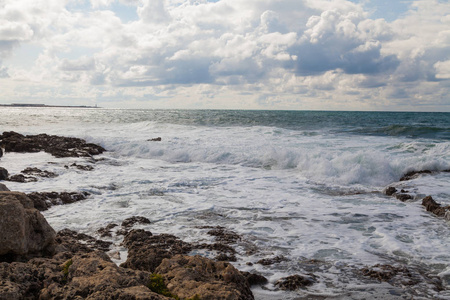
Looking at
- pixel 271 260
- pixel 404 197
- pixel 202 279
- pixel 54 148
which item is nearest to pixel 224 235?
pixel 271 260

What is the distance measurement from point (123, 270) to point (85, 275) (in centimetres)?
34

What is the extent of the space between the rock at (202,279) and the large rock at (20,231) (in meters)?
1.54

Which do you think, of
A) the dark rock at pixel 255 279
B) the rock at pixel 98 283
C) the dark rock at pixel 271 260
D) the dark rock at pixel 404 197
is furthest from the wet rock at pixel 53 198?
the dark rock at pixel 404 197

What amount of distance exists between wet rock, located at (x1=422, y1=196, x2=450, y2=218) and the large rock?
738 cm

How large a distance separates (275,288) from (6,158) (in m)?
13.4

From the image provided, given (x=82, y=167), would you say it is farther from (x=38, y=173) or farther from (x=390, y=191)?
(x=390, y=191)

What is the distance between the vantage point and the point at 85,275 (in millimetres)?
2992

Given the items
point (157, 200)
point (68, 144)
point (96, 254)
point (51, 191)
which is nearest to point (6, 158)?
point (68, 144)

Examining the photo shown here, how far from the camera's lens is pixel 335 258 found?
4984mm

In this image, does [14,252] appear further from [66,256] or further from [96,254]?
[96,254]

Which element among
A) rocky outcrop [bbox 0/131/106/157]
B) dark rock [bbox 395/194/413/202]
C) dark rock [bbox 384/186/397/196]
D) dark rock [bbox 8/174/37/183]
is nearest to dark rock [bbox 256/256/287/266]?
dark rock [bbox 395/194/413/202]

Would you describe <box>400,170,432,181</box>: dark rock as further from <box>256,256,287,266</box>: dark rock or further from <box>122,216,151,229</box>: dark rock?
<box>122,216,151,229</box>: dark rock

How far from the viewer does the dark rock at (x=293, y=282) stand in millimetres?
4035

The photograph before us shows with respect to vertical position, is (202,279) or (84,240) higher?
(202,279)
